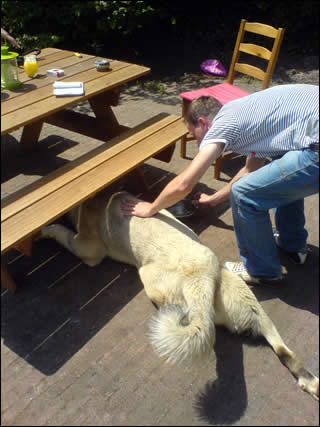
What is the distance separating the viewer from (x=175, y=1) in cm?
695

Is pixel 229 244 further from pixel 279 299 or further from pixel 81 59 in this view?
pixel 81 59

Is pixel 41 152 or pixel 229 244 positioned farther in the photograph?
pixel 41 152

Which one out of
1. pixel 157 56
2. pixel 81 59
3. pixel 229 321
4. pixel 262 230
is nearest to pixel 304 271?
pixel 262 230

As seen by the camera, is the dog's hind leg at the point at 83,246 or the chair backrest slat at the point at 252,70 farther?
the chair backrest slat at the point at 252,70

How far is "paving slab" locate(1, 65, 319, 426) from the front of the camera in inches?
78.5

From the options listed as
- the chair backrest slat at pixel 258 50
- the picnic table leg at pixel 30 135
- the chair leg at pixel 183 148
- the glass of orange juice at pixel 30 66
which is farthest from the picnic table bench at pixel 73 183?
Answer: the picnic table leg at pixel 30 135

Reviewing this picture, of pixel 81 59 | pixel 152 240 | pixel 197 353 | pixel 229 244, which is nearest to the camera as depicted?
pixel 197 353

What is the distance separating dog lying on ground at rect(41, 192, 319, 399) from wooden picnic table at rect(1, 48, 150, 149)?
2.61 ft

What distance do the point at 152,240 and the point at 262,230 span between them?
733 mm

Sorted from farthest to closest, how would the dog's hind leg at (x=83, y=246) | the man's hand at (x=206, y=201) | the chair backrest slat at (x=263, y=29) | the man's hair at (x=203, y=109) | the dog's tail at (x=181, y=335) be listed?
the chair backrest slat at (x=263, y=29), the man's hand at (x=206, y=201), the dog's hind leg at (x=83, y=246), the man's hair at (x=203, y=109), the dog's tail at (x=181, y=335)

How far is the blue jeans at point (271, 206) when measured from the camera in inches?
86.2

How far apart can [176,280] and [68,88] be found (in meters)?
1.86

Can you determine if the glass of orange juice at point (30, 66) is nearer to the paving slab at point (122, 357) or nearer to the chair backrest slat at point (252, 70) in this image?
the paving slab at point (122, 357)

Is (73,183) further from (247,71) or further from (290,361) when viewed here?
(247,71)
